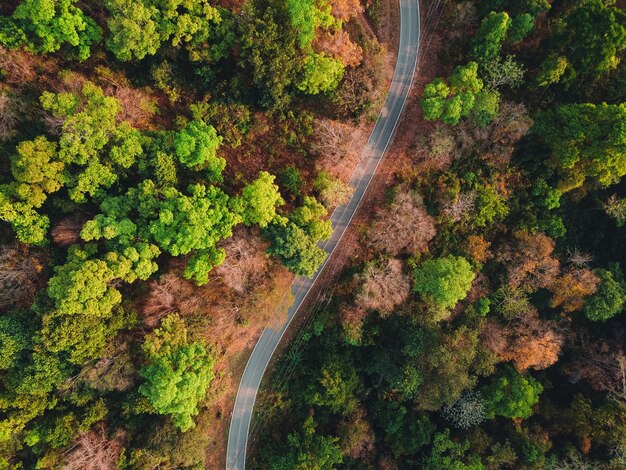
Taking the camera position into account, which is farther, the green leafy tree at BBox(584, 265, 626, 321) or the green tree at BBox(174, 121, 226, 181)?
the green leafy tree at BBox(584, 265, 626, 321)

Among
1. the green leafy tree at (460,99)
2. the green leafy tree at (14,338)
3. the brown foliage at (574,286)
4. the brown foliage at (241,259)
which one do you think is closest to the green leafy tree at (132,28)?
the brown foliage at (241,259)

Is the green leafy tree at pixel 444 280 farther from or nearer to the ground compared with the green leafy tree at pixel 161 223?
nearer to the ground

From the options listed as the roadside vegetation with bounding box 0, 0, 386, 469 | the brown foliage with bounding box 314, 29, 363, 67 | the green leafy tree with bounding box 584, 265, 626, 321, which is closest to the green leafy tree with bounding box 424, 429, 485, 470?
the green leafy tree with bounding box 584, 265, 626, 321

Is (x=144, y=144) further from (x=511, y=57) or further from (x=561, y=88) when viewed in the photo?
(x=561, y=88)

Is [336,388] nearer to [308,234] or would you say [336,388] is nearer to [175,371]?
[175,371]

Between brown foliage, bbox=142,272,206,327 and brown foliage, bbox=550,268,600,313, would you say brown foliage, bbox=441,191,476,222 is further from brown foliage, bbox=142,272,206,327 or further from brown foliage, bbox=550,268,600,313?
brown foliage, bbox=142,272,206,327

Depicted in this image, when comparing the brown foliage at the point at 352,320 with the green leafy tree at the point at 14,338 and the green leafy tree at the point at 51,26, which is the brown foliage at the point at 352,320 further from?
the green leafy tree at the point at 51,26

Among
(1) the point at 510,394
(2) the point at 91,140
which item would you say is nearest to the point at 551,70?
(1) the point at 510,394
